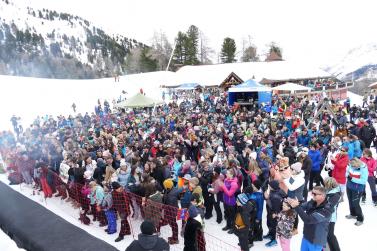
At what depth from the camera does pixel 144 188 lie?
6.60 m

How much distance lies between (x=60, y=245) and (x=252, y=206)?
3.95 metres

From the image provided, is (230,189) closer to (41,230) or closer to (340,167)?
(340,167)

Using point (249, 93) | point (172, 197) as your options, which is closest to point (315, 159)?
point (172, 197)

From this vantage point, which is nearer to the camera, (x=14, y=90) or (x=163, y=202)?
(x=163, y=202)

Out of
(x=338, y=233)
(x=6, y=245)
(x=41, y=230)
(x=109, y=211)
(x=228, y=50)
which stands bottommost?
(x=41, y=230)

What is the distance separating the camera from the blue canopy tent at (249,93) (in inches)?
820

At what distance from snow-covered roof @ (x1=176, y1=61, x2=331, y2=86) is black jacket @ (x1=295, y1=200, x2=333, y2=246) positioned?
39.2m

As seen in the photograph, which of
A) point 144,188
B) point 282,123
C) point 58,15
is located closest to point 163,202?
point 144,188

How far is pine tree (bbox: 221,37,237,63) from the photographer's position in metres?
62.4

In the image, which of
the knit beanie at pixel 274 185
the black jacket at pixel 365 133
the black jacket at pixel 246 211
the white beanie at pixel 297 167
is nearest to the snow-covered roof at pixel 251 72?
the black jacket at pixel 365 133

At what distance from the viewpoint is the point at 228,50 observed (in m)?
62.4

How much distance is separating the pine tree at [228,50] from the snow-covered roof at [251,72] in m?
14.3

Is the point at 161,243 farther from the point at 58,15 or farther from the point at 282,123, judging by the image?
the point at 58,15

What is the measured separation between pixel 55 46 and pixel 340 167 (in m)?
124
